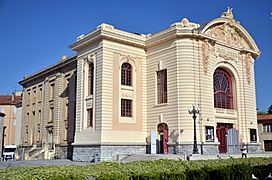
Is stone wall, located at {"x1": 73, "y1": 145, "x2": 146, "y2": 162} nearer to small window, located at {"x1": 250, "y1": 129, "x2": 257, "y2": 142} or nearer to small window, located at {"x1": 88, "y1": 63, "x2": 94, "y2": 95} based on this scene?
small window, located at {"x1": 88, "y1": 63, "x2": 94, "y2": 95}

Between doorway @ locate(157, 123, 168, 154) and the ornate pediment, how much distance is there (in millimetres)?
9344

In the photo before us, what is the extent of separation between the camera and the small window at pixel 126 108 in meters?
30.2

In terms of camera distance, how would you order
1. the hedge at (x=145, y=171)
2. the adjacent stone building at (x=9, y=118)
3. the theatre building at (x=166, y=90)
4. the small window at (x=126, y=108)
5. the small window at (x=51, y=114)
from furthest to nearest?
the adjacent stone building at (x=9, y=118)
the small window at (x=51, y=114)
the small window at (x=126, y=108)
the theatre building at (x=166, y=90)
the hedge at (x=145, y=171)

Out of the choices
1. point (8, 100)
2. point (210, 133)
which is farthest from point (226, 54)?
point (8, 100)

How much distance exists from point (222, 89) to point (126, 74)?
944 cm

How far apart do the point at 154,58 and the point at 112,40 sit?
434cm

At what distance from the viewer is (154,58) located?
104 ft

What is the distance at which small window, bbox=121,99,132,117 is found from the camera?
99.2 ft

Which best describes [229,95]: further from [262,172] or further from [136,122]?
[262,172]

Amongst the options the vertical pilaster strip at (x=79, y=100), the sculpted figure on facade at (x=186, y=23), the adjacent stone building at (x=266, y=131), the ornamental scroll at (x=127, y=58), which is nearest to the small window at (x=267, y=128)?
the adjacent stone building at (x=266, y=131)

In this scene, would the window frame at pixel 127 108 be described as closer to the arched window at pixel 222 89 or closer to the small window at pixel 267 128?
the arched window at pixel 222 89

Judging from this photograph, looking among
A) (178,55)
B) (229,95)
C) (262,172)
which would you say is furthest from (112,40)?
(262,172)

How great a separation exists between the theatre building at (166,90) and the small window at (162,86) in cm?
9

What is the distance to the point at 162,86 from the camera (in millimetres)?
30750
